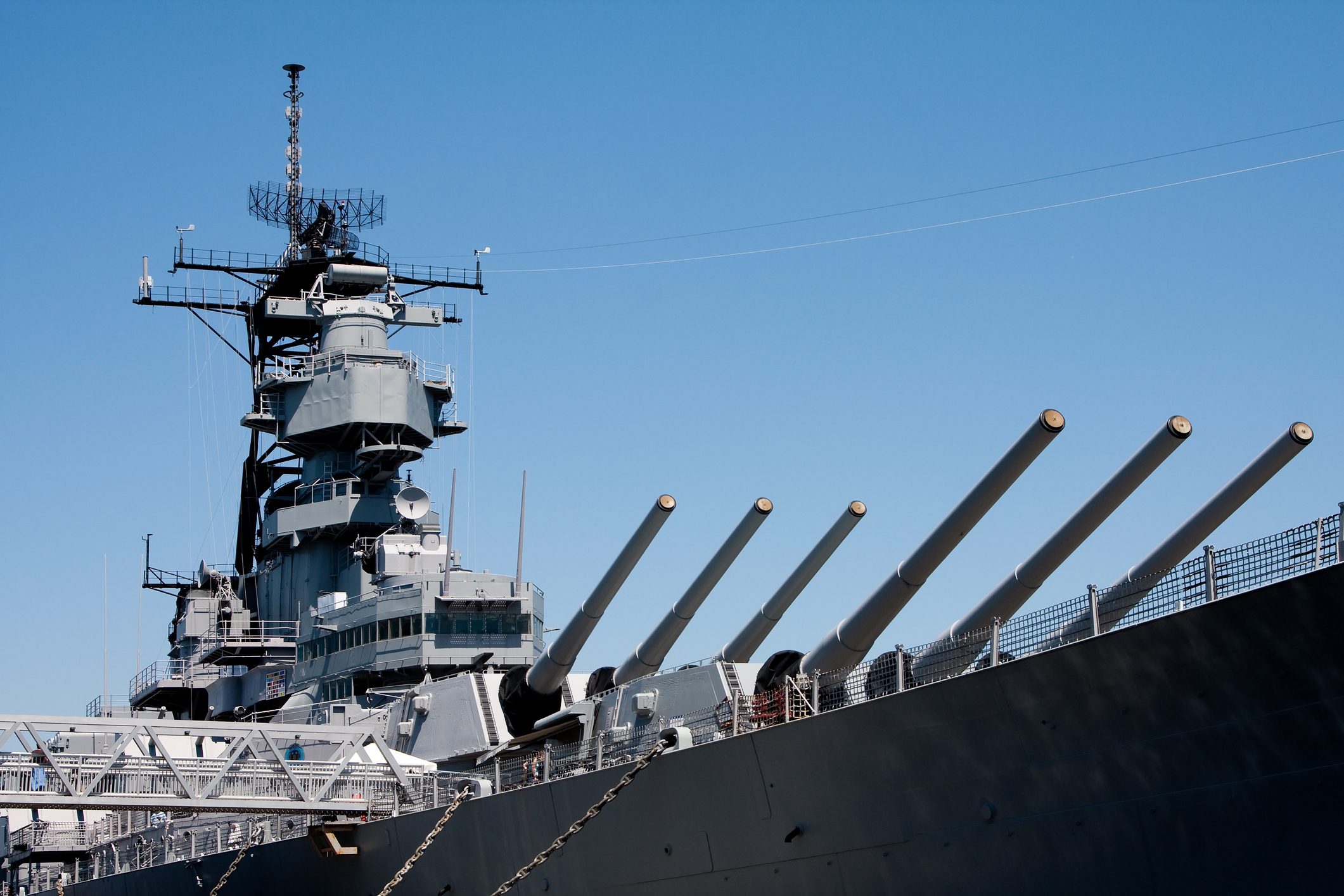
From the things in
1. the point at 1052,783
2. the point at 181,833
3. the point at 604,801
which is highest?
the point at 181,833

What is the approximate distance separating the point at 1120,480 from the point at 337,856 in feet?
42.0

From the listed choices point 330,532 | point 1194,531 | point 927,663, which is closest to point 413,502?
point 330,532

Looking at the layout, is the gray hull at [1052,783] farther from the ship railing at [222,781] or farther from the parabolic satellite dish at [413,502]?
the parabolic satellite dish at [413,502]

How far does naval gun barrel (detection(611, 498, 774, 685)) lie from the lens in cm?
1708

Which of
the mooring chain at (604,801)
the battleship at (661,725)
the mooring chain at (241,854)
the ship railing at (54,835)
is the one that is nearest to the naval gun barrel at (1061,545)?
the battleship at (661,725)

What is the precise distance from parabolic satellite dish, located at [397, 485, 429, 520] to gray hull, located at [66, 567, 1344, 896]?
11175 mm

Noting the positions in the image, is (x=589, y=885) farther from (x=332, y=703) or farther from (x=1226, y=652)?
(x=332, y=703)

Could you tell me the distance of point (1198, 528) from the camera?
484 inches

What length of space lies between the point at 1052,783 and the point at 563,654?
8.54 meters

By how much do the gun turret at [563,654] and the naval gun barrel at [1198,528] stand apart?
665 centimetres

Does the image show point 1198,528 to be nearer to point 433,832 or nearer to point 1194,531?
point 1194,531

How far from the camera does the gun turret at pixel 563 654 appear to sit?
18.0 meters

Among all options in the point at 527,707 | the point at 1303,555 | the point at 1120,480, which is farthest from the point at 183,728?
the point at 1303,555

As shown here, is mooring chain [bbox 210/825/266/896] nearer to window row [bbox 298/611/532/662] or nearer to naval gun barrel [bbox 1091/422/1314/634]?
window row [bbox 298/611/532/662]
